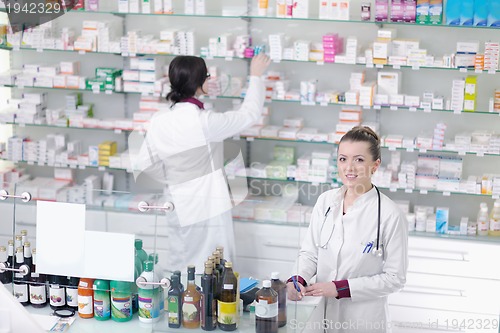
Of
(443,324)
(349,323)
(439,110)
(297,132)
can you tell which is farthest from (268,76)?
(349,323)

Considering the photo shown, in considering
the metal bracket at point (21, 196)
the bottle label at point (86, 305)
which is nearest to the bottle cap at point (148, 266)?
the bottle label at point (86, 305)

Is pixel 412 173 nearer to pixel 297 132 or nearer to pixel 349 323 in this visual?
pixel 297 132

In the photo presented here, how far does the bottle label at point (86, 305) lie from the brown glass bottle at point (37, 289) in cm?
19

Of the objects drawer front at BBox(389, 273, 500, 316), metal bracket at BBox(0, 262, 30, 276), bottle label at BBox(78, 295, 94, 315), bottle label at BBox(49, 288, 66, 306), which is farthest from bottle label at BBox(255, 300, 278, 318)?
drawer front at BBox(389, 273, 500, 316)

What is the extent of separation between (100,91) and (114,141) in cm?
54

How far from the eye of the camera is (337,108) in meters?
6.09

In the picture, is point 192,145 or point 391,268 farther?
point 192,145

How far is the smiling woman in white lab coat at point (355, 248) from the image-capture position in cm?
323

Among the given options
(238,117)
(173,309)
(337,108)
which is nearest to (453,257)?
(337,108)

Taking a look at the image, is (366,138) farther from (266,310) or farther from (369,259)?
(266,310)

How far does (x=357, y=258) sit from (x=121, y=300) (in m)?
1.02

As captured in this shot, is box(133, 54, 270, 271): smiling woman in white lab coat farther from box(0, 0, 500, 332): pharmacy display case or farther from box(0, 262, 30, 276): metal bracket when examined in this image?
box(0, 262, 30, 276): metal bracket

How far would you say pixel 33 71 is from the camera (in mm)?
6246

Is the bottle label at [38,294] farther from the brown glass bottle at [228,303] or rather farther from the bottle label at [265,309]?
the bottle label at [265,309]
